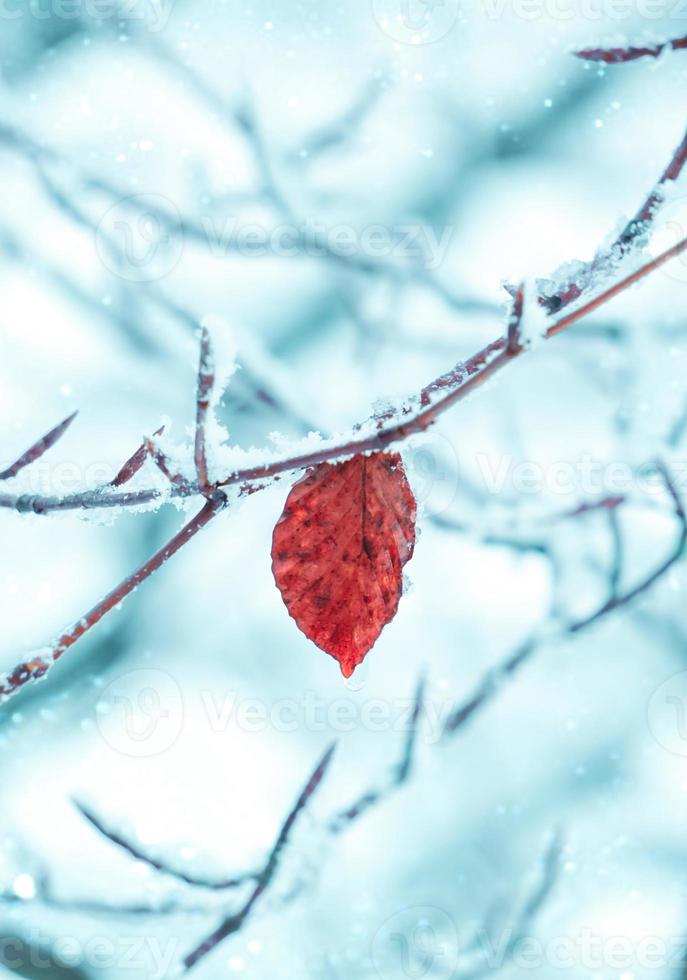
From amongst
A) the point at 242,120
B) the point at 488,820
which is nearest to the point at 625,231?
the point at 242,120

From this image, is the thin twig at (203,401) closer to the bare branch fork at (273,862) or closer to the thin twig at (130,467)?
the thin twig at (130,467)

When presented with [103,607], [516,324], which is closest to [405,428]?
[516,324]

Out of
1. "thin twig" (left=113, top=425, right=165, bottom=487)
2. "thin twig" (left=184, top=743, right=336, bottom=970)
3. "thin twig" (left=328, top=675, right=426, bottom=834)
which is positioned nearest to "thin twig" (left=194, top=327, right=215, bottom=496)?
"thin twig" (left=113, top=425, right=165, bottom=487)

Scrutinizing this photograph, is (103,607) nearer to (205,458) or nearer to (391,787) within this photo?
(205,458)

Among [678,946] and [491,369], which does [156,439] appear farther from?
[678,946]

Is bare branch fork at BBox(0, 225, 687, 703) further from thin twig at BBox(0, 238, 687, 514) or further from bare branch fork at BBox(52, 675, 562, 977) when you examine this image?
bare branch fork at BBox(52, 675, 562, 977)

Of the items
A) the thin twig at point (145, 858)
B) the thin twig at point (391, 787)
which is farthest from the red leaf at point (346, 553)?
the thin twig at point (391, 787)
